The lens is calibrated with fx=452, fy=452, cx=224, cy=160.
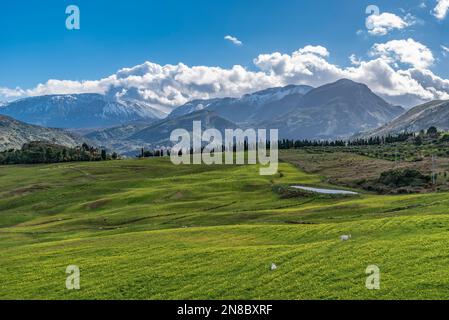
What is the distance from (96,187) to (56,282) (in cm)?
12532

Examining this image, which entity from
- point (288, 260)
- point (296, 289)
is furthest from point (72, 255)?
point (296, 289)

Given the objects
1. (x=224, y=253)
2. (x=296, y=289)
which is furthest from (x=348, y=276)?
(x=224, y=253)

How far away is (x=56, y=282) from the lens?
43.3 metres

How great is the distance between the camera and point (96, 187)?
16488 centimetres

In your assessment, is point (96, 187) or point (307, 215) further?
point (96, 187)

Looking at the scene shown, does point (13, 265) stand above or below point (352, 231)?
below

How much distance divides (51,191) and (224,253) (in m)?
123

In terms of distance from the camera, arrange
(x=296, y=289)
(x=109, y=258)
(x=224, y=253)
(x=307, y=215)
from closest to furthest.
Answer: (x=296, y=289)
(x=224, y=253)
(x=109, y=258)
(x=307, y=215)

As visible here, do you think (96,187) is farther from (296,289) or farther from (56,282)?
(296,289)

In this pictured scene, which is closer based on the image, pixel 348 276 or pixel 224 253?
pixel 348 276

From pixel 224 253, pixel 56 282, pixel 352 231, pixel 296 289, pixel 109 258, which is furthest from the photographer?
pixel 352 231
